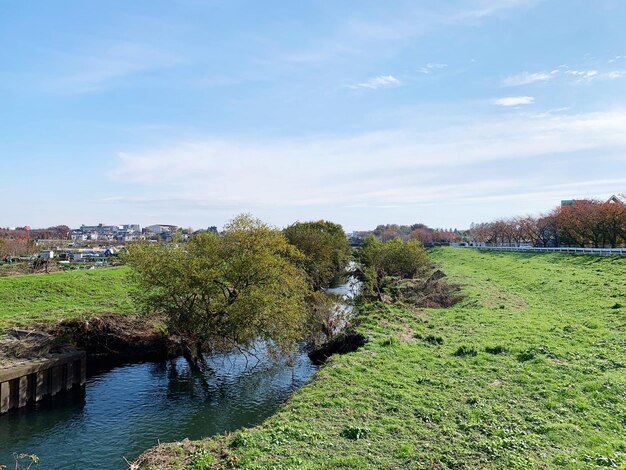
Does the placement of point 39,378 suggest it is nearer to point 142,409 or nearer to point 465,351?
point 142,409

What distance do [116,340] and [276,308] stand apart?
12298 mm

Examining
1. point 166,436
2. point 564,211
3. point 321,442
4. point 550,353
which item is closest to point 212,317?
point 166,436

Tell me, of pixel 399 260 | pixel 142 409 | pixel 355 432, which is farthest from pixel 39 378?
pixel 399 260

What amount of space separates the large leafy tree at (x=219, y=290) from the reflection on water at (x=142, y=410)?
6.72 feet

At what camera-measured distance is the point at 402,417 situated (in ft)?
45.9

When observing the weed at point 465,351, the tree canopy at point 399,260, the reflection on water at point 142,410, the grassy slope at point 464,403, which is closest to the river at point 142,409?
the reflection on water at point 142,410

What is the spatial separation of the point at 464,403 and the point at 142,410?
15238 mm

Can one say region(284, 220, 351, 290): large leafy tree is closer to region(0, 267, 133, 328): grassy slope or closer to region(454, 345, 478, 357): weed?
region(0, 267, 133, 328): grassy slope

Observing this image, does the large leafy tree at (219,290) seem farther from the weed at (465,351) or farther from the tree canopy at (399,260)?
the tree canopy at (399,260)

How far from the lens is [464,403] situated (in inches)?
583

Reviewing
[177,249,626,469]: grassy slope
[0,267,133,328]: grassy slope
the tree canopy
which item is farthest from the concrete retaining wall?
the tree canopy

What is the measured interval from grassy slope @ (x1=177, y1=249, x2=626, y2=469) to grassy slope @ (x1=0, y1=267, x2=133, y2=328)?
22.6 meters

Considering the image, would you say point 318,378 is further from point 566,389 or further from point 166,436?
point 566,389

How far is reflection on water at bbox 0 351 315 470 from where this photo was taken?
16719 millimetres
